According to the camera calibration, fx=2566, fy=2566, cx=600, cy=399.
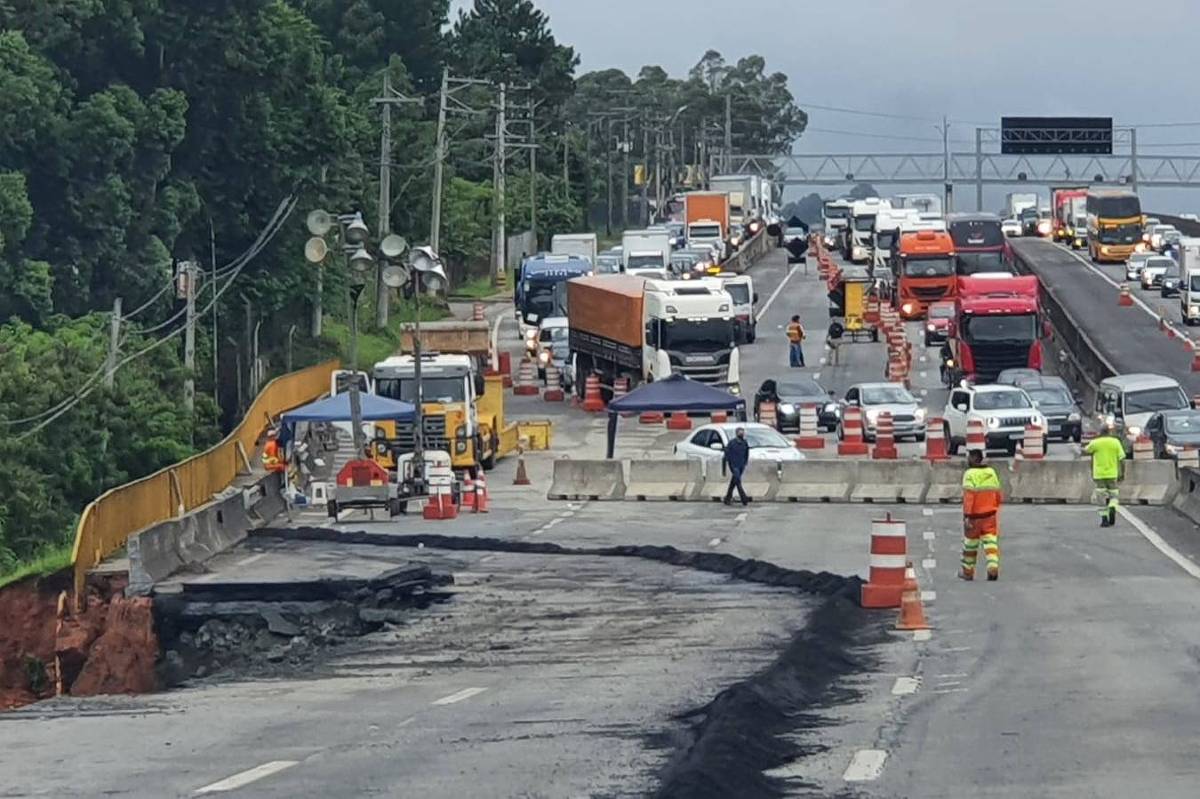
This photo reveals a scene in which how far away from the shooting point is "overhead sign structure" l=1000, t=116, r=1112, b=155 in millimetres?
188250

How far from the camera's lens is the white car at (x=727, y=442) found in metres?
46.9

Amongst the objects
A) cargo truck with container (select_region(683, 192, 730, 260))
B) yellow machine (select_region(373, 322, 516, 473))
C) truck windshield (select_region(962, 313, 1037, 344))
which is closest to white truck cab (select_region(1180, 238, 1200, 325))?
truck windshield (select_region(962, 313, 1037, 344))

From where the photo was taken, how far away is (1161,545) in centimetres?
3359

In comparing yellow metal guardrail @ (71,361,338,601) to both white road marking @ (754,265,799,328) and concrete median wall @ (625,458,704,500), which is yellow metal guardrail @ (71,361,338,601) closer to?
concrete median wall @ (625,458,704,500)

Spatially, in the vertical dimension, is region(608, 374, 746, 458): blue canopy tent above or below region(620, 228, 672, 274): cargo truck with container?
below

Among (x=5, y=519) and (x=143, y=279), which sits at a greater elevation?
(x=143, y=279)

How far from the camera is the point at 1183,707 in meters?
16.5

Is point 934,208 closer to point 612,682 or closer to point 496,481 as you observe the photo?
point 496,481

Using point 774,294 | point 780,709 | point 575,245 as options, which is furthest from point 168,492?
point 774,294

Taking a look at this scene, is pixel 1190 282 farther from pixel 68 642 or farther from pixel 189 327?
pixel 68 642

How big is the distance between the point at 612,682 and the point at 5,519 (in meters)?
28.1

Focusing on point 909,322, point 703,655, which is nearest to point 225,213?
point 909,322

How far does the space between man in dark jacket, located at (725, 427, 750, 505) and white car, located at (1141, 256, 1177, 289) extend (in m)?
59.3

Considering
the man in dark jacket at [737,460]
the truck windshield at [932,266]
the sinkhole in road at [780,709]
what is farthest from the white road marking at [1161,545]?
the truck windshield at [932,266]
